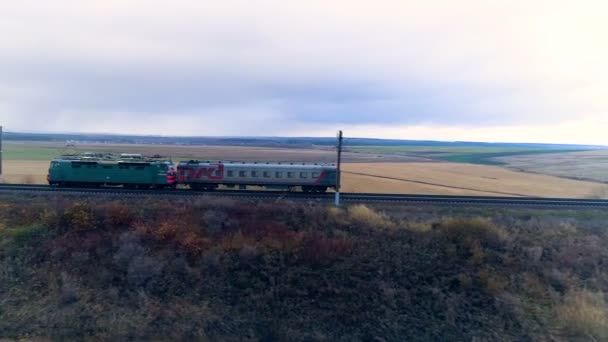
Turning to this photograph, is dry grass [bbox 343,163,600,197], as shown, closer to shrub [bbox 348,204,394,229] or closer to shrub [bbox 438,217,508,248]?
shrub [bbox 348,204,394,229]

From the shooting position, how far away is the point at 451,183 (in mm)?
53000

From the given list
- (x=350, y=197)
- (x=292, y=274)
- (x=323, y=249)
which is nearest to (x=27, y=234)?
(x=292, y=274)

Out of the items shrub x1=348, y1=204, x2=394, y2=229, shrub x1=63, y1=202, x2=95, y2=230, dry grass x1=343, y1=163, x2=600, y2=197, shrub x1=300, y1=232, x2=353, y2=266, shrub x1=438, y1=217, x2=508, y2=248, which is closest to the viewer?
shrub x1=300, y1=232, x2=353, y2=266

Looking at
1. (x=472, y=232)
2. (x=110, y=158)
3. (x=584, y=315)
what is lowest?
(x=584, y=315)

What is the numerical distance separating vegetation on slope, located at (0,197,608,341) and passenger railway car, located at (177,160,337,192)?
9.11 metres

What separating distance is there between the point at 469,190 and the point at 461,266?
86.2ft

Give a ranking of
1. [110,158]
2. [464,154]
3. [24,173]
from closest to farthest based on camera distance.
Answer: [110,158], [24,173], [464,154]

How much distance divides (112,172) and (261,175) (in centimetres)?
1103

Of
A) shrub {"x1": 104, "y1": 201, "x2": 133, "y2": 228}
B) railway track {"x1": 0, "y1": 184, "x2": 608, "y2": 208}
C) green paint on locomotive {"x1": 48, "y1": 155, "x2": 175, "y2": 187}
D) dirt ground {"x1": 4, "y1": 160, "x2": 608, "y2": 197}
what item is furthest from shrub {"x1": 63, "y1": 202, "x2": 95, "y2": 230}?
dirt ground {"x1": 4, "y1": 160, "x2": 608, "y2": 197}

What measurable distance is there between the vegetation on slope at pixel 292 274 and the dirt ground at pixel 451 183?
17.2 m

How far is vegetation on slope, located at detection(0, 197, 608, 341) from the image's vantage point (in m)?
18.3

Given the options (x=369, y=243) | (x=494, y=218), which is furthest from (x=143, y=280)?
(x=494, y=218)

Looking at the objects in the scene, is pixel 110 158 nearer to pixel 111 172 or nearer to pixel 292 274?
pixel 111 172

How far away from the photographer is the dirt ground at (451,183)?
43.0m
